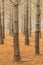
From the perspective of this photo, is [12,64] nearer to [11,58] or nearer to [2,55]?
[11,58]

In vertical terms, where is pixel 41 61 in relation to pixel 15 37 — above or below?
below

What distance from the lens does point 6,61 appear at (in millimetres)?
10320

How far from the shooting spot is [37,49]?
12.1 m

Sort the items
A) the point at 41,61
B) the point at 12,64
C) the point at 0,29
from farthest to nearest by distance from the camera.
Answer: the point at 0,29 < the point at 41,61 < the point at 12,64

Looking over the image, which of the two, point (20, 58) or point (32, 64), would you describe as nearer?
point (32, 64)

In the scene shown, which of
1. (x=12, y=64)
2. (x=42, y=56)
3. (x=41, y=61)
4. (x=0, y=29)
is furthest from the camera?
(x=0, y=29)

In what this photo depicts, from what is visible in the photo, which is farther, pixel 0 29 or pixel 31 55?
pixel 0 29

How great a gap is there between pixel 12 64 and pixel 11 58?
3.54 feet

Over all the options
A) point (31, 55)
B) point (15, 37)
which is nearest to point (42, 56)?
point (31, 55)

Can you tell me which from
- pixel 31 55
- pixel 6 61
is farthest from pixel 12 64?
pixel 31 55

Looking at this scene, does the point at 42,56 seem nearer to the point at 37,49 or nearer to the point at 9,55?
the point at 37,49

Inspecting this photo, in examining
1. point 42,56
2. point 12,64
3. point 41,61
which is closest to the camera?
point 12,64

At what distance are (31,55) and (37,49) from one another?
0.63m

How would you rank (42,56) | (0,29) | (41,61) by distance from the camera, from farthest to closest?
(0,29)
(42,56)
(41,61)
